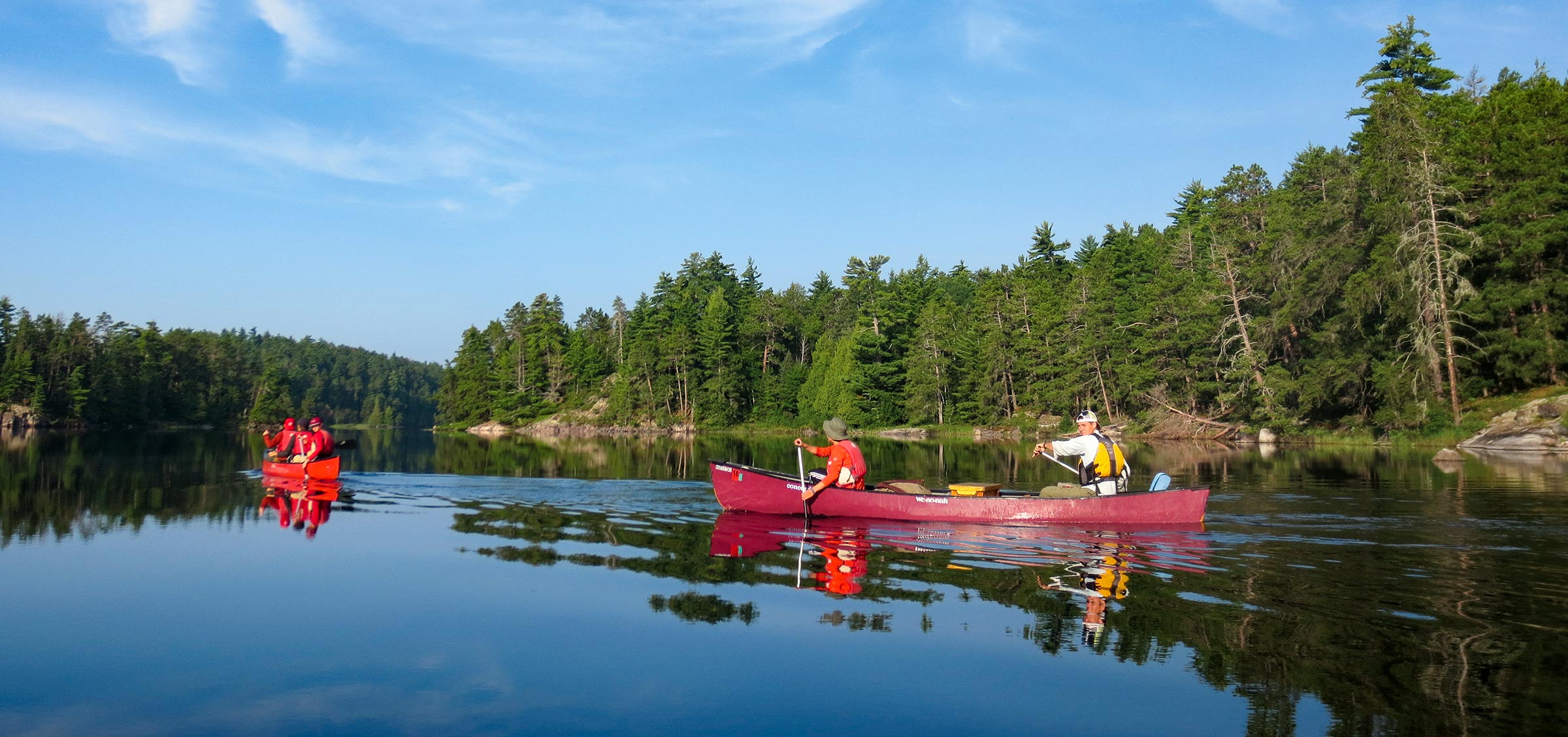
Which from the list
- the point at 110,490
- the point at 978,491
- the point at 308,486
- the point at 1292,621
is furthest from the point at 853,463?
the point at 110,490

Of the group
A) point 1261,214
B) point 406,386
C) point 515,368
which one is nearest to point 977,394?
point 1261,214

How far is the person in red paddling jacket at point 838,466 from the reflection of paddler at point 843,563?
133 centimetres

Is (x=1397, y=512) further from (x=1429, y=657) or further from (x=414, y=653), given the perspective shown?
(x=414, y=653)

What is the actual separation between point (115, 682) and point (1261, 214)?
224 feet

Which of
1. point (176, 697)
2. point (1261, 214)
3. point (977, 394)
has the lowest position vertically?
point (176, 697)

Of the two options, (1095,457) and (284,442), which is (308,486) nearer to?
(284,442)

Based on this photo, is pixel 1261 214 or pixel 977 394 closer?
pixel 1261 214

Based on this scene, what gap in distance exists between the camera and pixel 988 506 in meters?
15.5

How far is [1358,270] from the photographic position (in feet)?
138

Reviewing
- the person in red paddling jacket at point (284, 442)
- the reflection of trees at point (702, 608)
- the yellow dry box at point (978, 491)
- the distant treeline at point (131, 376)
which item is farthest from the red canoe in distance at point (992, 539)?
the distant treeline at point (131, 376)

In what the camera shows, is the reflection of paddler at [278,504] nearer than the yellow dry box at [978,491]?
No

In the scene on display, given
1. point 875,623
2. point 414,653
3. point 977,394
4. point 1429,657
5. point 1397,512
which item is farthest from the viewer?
point 977,394

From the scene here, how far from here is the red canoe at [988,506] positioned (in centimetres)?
1490

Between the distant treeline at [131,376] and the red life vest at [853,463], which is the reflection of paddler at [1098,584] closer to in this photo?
the red life vest at [853,463]
